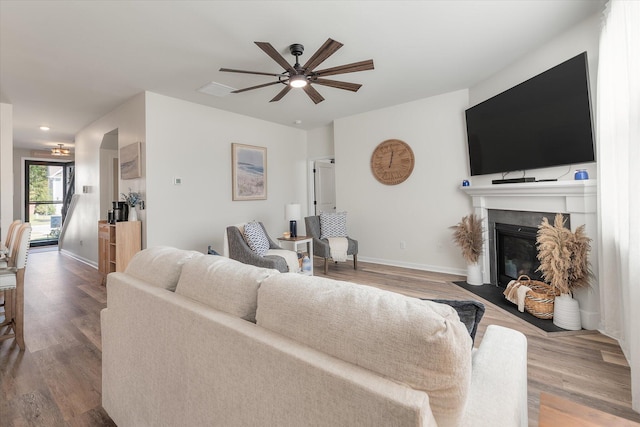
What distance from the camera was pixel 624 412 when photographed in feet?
5.22

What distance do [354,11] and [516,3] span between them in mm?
1316

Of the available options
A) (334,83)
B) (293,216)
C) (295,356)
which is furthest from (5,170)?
(295,356)

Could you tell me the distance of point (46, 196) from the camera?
7.95m

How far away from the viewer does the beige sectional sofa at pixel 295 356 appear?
637 millimetres

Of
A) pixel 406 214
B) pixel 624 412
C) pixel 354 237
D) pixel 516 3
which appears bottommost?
pixel 624 412

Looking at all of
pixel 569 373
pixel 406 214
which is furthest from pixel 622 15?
pixel 406 214

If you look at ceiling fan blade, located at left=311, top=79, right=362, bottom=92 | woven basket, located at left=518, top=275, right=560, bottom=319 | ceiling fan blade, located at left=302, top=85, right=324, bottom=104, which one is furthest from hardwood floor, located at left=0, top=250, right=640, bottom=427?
ceiling fan blade, located at left=302, top=85, right=324, bottom=104

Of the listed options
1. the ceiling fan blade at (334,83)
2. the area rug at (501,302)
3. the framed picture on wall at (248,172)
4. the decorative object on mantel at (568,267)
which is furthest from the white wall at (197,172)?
the decorative object on mantel at (568,267)

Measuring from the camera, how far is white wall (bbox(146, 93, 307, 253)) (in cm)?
416

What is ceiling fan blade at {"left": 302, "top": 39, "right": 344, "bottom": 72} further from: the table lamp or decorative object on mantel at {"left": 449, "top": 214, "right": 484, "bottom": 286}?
decorative object on mantel at {"left": 449, "top": 214, "right": 484, "bottom": 286}

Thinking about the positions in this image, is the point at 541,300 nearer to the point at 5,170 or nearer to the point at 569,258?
the point at 569,258

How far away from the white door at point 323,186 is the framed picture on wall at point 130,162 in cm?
345

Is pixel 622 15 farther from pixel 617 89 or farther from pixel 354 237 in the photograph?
pixel 354 237

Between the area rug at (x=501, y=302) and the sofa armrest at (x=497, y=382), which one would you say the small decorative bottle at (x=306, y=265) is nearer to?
the area rug at (x=501, y=302)
